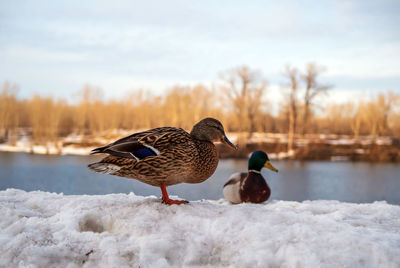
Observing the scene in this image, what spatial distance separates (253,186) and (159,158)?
318 cm

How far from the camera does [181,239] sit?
2541mm

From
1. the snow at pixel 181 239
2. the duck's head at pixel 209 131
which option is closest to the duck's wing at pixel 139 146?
the duck's head at pixel 209 131

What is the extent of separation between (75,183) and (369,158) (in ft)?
85.1

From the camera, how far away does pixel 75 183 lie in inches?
653

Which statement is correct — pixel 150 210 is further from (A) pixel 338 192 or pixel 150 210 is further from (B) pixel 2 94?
(B) pixel 2 94

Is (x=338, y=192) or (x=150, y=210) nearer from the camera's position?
(x=150, y=210)

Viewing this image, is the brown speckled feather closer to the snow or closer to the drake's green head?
the snow

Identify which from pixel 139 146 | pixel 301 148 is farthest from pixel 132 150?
pixel 301 148

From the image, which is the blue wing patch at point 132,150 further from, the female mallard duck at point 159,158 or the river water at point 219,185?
the river water at point 219,185

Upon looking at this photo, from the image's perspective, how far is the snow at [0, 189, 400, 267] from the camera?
2340 mm

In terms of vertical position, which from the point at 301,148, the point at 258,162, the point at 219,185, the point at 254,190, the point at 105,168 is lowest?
the point at 219,185

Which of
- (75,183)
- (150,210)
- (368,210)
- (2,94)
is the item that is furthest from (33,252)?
(2,94)

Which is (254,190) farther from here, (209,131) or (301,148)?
(301,148)

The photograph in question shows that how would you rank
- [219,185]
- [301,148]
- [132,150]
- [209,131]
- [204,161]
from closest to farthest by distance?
[132,150] < [204,161] < [209,131] < [219,185] < [301,148]
